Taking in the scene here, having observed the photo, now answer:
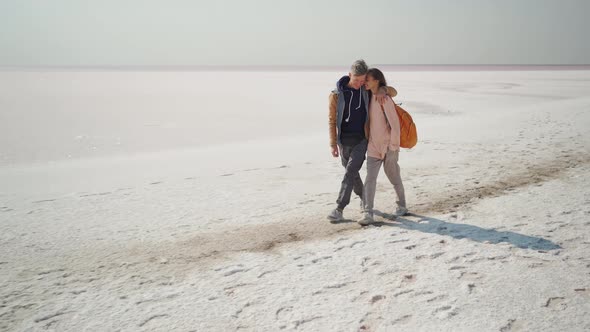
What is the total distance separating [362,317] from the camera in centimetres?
308

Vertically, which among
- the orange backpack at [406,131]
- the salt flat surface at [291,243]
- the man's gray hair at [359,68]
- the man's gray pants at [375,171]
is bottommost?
the salt flat surface at [291,243]

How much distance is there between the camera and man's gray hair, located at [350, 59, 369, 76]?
4.41 meters

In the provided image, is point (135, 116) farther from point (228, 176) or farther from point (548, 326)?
point (548, 326)

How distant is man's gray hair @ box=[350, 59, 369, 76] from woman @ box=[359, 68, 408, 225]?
0.09 meters

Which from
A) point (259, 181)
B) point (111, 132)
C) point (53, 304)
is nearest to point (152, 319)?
point (53, 304)

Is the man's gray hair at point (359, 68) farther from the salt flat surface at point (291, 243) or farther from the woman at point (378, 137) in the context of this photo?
the salt flat surface at point (291, 243)

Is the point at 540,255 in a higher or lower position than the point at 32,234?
higher

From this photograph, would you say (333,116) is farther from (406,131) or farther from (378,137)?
(406,131)

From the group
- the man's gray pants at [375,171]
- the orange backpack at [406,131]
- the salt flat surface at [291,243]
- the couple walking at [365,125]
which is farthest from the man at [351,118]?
the salt flat surface at [291,243]

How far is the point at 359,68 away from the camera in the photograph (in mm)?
4414

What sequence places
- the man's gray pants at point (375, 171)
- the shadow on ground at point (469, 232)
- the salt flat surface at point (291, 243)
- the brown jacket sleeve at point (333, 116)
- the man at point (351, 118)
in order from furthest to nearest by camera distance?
1. the man's gray pants at point (375, 171)
2. the brown jacket sleeve at point (333, 116)
3. the man at point (351, 118)
4. the shadow on ground at point (469, 232)
5. the salt flat surface at point (291, 243)

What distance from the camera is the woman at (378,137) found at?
4559mm

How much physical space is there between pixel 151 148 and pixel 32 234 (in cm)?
700

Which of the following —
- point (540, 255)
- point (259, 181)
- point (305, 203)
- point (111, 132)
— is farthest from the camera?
point (111, 132)
